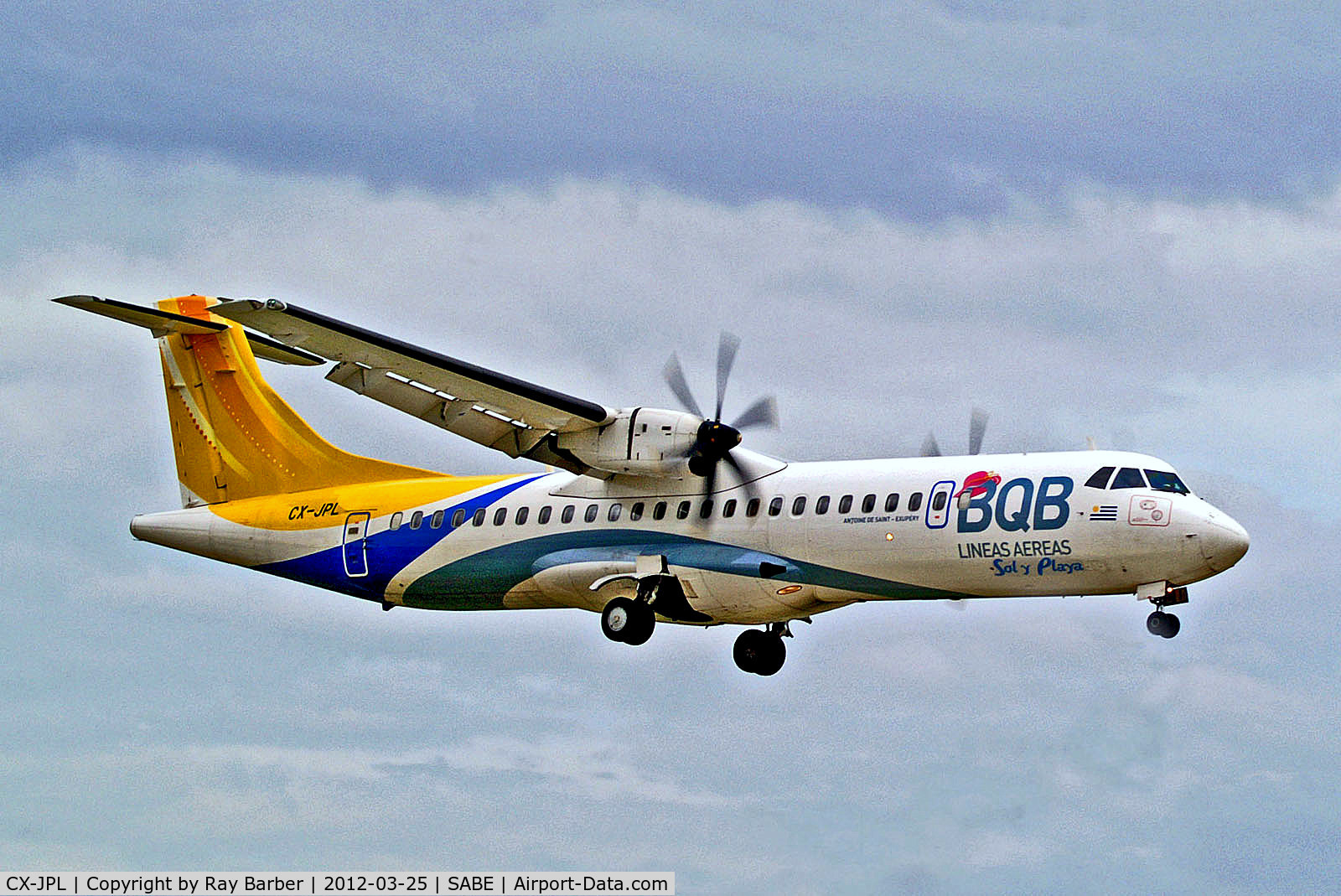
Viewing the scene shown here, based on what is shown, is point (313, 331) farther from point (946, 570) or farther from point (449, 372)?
point (946, 570)

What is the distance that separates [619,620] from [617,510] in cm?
175

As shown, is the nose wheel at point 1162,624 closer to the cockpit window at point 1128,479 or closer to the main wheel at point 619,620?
the cockpit window at point 1128,479

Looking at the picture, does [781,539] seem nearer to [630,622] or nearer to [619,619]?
[630,622]

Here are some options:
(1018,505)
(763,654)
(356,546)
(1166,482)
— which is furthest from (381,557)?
(1166,482)

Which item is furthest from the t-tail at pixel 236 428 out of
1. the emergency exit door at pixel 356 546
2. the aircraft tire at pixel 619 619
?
the aircraft tire at pixel 619 619

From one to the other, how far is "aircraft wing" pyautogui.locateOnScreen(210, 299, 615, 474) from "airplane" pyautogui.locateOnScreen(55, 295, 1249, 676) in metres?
0.04

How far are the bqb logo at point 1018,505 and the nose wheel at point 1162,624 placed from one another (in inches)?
67.0

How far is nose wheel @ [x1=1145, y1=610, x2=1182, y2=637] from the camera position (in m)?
23.3

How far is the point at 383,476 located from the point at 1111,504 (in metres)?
12.0

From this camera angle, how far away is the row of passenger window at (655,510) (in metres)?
24.7

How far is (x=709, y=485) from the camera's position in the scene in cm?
2605

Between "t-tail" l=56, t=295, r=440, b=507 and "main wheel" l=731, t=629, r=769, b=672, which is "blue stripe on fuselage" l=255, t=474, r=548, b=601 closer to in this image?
"t-tail" l=56, t=295, r=440, b=507

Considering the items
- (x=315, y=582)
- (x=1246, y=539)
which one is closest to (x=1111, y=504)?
(x=1246, y=539)

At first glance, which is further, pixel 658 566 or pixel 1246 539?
pixel 658 566
